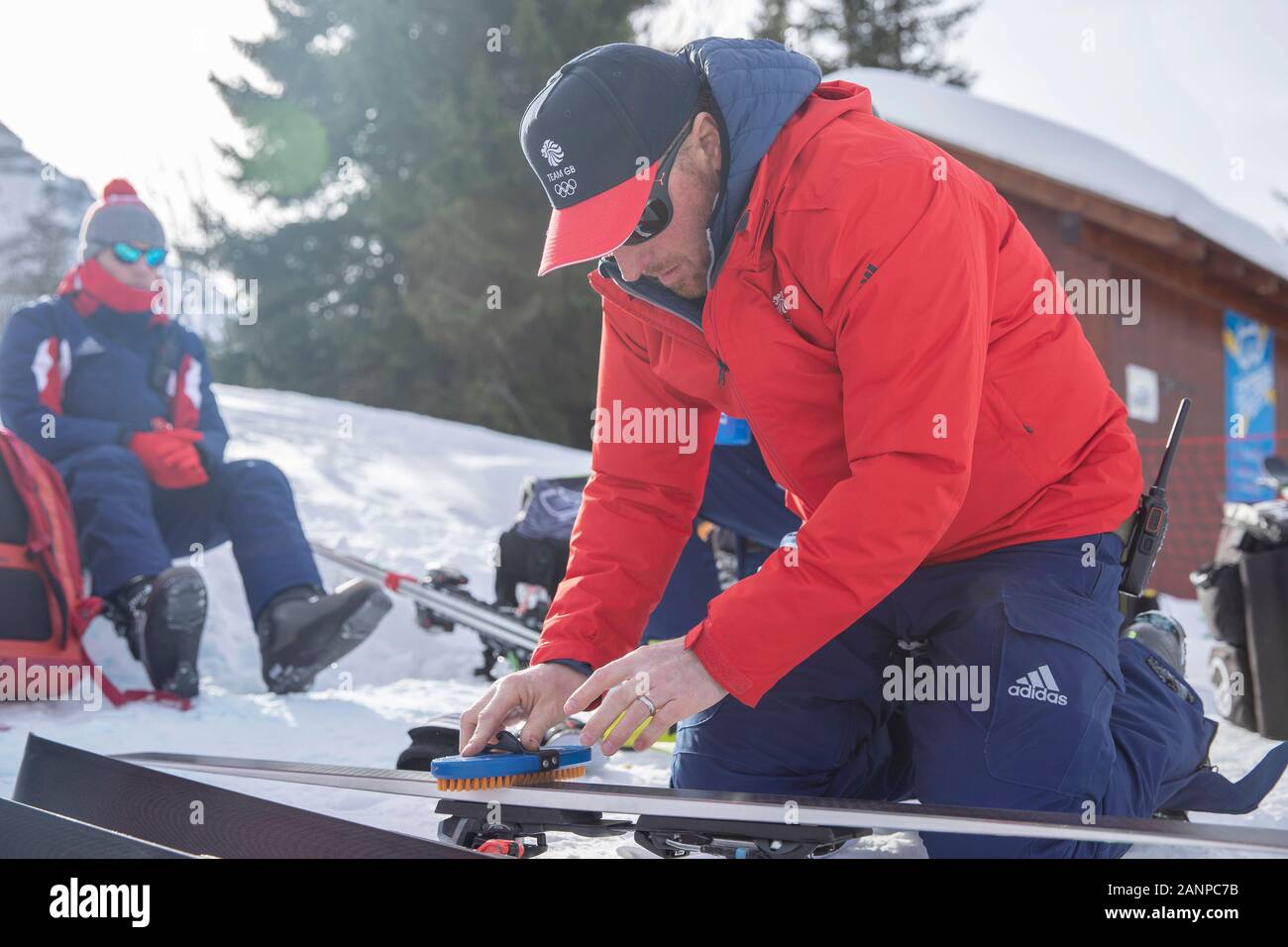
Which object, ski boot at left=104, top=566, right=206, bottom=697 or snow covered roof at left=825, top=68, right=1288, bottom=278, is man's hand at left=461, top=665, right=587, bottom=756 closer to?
ski boot at left=104, top=566, right=206, bottom=697

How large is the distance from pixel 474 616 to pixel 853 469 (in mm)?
2104

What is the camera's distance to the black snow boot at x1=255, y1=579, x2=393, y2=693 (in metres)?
3.39

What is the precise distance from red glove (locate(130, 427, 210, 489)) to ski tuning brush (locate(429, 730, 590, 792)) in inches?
94.8

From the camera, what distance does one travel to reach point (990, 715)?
1.65m

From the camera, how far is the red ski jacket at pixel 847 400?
4.82 feet

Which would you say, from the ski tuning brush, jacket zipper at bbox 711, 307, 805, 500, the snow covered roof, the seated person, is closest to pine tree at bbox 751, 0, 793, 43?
the snow covered roof

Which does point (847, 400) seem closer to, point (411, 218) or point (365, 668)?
point (365, 668)

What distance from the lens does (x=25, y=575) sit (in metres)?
3.17

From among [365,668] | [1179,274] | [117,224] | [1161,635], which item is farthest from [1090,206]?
[117,224]

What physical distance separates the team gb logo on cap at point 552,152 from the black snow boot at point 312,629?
2.11m

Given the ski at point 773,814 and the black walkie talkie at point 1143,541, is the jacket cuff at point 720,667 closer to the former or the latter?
the ski at point 773,814

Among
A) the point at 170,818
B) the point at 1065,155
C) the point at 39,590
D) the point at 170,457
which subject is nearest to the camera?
the point at 170,818

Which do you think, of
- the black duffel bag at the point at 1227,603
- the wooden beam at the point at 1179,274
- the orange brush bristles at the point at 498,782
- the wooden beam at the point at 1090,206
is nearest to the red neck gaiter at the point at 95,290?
the orange brush bristles at the point at 498,782

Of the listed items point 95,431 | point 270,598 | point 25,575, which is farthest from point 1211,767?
point 95,431
